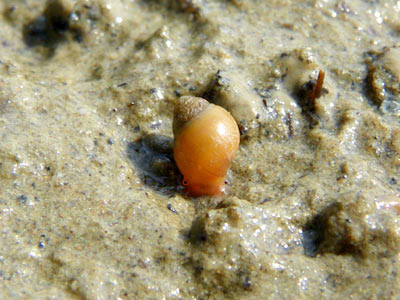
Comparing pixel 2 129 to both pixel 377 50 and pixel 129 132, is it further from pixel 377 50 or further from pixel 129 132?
pixel 377 50

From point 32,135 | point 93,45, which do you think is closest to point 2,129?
point 32,135

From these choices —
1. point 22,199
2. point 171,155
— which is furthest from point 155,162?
point 22,199

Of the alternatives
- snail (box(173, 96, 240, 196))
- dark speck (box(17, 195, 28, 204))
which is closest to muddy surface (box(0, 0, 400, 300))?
dark speck (box(17, 195, 28, 204))

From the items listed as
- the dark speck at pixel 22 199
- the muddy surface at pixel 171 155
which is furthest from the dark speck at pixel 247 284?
the dark speck at pixel 22 199

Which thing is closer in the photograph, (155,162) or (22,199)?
(22,199)

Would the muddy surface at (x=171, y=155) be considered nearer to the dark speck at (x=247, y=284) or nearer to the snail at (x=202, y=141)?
the dark speck at (x=247, y=284)

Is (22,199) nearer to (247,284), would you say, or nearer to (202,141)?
(202,141)
